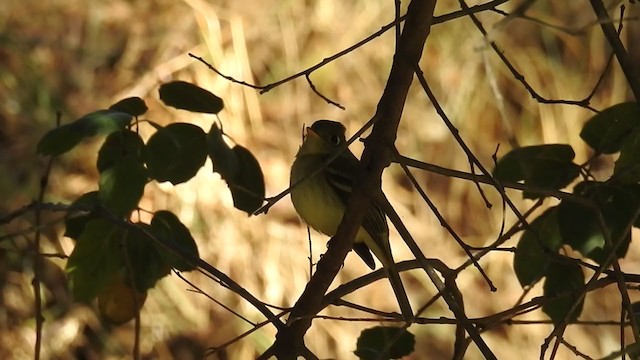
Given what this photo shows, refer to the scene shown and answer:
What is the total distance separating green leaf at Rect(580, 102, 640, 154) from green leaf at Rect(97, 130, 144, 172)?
901 mm

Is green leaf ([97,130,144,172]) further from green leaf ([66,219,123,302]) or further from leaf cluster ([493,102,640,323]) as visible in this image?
leaf cluster ([493,102,640,323])

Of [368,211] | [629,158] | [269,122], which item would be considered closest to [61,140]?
[368,211]

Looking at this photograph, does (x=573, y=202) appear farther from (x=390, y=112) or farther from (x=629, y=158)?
(x=390, y=112)

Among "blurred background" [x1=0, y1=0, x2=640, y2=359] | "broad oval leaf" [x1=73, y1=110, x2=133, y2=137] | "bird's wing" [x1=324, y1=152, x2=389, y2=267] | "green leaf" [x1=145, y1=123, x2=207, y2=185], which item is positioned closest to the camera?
"broad oval leaf" [x1=73, y1=110, x2=133, y2=137]

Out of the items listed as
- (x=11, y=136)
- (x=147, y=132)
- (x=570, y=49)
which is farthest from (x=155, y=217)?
(x=570, y=49)

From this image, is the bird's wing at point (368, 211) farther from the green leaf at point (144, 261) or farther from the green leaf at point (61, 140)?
the green leaf at point (61, 140)

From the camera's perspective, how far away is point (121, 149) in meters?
2.01

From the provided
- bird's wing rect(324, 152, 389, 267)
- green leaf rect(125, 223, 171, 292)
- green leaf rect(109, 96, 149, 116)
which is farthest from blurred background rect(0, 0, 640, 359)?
green leaf rect(109, 96, 149, 116)

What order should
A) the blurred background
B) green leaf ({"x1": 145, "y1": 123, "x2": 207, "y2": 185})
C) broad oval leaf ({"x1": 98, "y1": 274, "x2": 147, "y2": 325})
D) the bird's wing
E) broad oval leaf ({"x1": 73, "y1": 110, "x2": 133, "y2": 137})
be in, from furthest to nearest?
the blurred background, the bird's wing, broad oval leaf ({"x1": 98, "y1": 274, "x2": 147, "y2": 325}), green leaf ({"x1": 145, "y1": 123, "x2": 207, "y2": 185}), broad oval leaf ({"x1": 73, "y1": 110, "x2": 133, "y2": 137})

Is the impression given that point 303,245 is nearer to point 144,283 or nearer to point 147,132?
point 147,132

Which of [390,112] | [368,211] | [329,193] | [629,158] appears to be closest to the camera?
[390,112]

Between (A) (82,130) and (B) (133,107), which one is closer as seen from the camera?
(A) (82,130)

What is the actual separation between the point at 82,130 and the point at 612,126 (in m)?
1.04

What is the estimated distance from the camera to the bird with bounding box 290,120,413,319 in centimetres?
268
